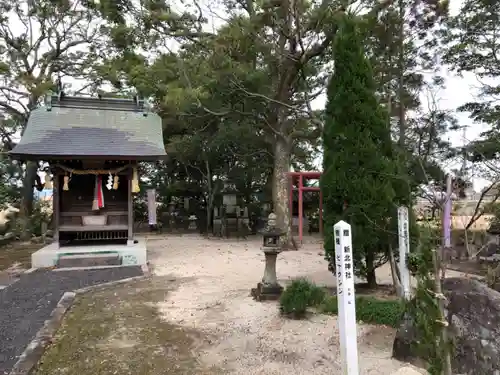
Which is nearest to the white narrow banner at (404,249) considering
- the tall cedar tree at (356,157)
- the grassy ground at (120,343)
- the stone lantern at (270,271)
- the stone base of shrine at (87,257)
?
the tall cedar tree at (356,157)

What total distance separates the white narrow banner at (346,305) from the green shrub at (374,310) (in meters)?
2.01

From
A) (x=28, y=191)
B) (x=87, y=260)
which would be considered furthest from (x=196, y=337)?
(x=28, y=191)

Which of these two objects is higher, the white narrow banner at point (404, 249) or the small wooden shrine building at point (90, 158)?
the small wooden shrine building at point (90, 158)

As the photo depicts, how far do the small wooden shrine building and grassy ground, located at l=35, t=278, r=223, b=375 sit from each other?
4635 millimetres

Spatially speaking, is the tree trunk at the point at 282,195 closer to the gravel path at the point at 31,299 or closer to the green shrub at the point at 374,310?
the gravel path at the point at 31,299

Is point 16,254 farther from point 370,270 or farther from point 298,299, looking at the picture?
point 370,270

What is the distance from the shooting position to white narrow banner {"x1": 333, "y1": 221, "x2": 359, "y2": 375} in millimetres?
2938

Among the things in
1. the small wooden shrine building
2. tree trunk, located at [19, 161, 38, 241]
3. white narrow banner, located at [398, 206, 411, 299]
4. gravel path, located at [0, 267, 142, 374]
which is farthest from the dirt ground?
tree trunk, located at [19, 161, 38, 241]

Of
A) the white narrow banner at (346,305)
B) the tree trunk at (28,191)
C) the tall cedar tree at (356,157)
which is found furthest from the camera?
the tree trunk at (28,191)

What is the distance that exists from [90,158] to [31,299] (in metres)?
4.17

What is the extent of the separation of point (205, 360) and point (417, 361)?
2.02 m

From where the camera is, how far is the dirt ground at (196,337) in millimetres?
3822

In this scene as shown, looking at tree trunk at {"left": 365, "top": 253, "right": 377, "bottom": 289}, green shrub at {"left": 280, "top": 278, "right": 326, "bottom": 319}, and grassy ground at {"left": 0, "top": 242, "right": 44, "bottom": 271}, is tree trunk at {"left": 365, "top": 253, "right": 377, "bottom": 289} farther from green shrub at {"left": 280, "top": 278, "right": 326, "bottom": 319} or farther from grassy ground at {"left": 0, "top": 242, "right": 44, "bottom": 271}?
grassy ground at {"left": 0, "top": 242, "right": 44, "bottom": 271}

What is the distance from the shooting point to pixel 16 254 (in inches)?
471
